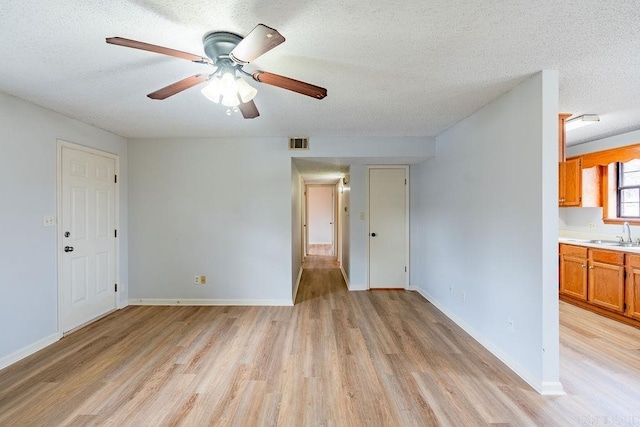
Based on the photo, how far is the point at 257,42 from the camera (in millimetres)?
1259

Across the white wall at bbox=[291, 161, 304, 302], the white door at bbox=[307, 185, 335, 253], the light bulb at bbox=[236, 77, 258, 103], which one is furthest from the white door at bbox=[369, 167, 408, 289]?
the white door at bbox=[307, 185, 335, 253]

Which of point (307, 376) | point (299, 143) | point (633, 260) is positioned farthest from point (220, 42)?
point (633, 260)

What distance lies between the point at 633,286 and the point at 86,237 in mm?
6140

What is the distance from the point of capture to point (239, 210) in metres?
3.73

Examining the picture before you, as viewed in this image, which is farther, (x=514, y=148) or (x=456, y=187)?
(x=456, y=187)

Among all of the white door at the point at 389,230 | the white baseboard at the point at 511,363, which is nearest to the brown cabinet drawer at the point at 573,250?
the white baseboard at the point at 511,363

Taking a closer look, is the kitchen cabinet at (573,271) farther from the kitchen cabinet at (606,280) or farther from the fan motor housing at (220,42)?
the fan motor housing at (220,42)

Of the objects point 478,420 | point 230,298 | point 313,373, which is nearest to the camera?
point 478,420

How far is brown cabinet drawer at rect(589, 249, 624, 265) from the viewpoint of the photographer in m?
3.01

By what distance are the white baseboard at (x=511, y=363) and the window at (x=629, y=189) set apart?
2709mm

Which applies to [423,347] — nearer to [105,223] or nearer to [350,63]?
[350,63]

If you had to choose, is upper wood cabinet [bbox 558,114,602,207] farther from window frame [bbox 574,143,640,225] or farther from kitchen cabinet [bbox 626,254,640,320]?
kitchen cabinet [bbox 626,254,640,320]

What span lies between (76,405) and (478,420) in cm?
264

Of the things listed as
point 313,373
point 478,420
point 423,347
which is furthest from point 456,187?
point 313,373
